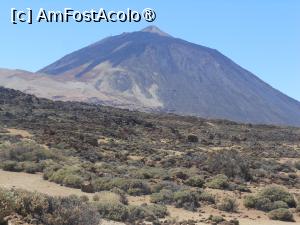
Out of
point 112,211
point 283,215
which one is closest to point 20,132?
point 283,215

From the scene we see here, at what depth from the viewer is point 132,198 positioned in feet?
61.9

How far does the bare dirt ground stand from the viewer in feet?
54.9

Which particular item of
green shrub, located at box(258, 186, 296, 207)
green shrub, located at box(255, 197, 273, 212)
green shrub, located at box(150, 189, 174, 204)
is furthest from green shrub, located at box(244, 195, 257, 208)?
green shrub, located at box(150, 189, 174, 204)

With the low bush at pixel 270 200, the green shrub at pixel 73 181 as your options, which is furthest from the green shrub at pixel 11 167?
the low bush at pixel 270 200

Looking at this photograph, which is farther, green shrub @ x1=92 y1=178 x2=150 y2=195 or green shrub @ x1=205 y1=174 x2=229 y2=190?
green shrub @ x1=205 y1=174 x2=229 y2=190

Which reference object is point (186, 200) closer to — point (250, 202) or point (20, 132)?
point (250, 202)

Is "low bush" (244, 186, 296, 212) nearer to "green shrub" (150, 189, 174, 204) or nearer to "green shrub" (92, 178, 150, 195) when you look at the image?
"green shrub" (150, 189, 174, 204)

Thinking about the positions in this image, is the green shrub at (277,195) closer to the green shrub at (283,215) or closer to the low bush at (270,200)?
the low bush at (270,200)

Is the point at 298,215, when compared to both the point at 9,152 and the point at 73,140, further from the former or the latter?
the point at 73,140

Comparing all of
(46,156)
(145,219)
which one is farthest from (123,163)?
(145,219)

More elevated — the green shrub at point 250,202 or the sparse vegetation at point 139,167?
the sparse vegetation at point 139,167

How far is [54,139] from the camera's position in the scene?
3656 centimetres

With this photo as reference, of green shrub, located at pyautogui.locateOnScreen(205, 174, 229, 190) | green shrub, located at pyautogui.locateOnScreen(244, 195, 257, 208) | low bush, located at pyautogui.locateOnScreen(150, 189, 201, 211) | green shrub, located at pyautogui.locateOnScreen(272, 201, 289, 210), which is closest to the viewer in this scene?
low bush, located at pyautogui.locateOnScreen(150, 189, 201, 211)

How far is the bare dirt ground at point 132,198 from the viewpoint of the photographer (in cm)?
1673
